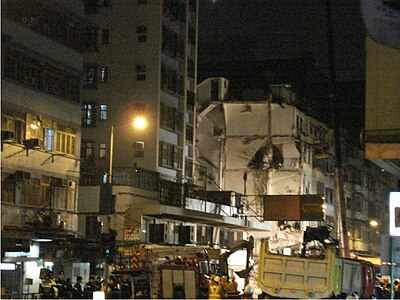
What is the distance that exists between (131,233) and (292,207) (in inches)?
349

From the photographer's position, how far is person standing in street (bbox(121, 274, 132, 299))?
107 feet

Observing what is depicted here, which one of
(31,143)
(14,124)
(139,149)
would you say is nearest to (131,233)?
(139,149)

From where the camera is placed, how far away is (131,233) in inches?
1917

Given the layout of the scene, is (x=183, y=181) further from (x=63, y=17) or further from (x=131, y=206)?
(x=63, y=17)

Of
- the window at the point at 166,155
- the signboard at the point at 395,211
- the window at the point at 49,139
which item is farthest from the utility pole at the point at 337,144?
the signboard at the point at 395,211

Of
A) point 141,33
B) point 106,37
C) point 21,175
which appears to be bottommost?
point 21,175

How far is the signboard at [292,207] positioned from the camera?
47781mm

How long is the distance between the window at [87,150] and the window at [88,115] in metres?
1.19

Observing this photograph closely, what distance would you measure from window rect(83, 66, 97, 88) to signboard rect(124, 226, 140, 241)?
11.8 metres

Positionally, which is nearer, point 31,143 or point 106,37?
point 31,143

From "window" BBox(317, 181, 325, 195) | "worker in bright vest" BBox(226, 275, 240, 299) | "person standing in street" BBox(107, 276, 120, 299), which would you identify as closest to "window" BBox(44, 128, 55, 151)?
"person standing in street" BBox(107, 276, 120, 299)

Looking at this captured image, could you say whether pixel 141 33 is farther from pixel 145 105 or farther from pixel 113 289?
pixel 113 289

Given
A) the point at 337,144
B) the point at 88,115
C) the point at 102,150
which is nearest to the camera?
the point at 337,144

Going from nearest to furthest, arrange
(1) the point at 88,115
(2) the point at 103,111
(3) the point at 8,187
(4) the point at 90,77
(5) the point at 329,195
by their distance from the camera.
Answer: (3) the point at 8,187 < (2) the point at 103,111 < (1) the point at 88,115 < (4) the point at 90,77 < (5) the point at 329,195
